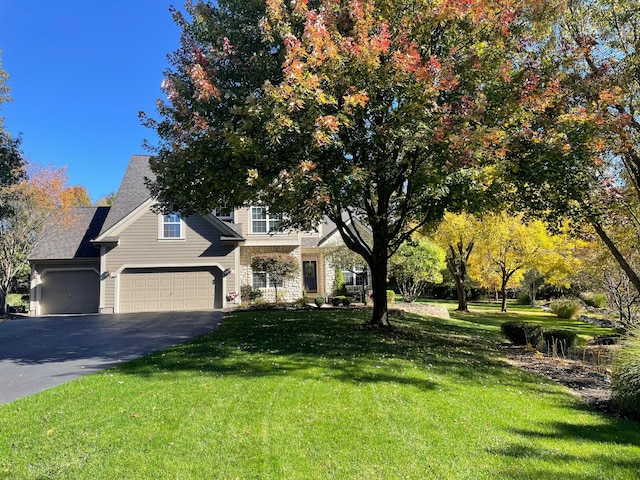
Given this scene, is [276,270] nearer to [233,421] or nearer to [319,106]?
[319,106]

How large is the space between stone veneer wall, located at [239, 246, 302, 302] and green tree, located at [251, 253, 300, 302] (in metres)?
1.03

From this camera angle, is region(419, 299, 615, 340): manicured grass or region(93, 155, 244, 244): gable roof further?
region(93, 155, 244, 244): gable roof

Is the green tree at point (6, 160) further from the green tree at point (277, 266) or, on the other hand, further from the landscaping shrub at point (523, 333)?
the landscaping shrub at point (523, 333)

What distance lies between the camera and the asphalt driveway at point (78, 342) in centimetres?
791

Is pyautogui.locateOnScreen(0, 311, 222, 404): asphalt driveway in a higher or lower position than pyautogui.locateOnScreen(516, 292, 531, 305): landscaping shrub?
higher

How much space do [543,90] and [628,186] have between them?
744 centimetres

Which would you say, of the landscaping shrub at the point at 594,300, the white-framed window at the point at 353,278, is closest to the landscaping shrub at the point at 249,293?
the white-framed window at the point at 353,278

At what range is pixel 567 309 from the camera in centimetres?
2483

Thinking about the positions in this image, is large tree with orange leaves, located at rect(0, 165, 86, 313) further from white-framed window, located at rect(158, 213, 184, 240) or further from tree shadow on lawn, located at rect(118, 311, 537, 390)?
tree shadow on lawn, located at rect(118, 311, 537, 390)

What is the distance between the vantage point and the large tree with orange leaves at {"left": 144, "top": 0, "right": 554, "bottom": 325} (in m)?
7.94

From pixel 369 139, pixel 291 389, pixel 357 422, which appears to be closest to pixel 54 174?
pixel 369 139

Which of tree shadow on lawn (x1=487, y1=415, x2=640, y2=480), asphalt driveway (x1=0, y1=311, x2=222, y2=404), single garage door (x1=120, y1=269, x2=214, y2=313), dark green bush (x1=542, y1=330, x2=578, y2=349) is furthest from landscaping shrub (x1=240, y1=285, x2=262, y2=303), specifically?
tree shadow on lawn (x1=487, y1=415, x2=640, y2=480)

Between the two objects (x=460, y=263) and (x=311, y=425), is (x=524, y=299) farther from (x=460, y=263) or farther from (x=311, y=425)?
(x=311, y=425)

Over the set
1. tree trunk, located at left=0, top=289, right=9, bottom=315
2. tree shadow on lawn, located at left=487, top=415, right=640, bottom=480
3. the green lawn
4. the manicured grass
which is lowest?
the manicured grass
